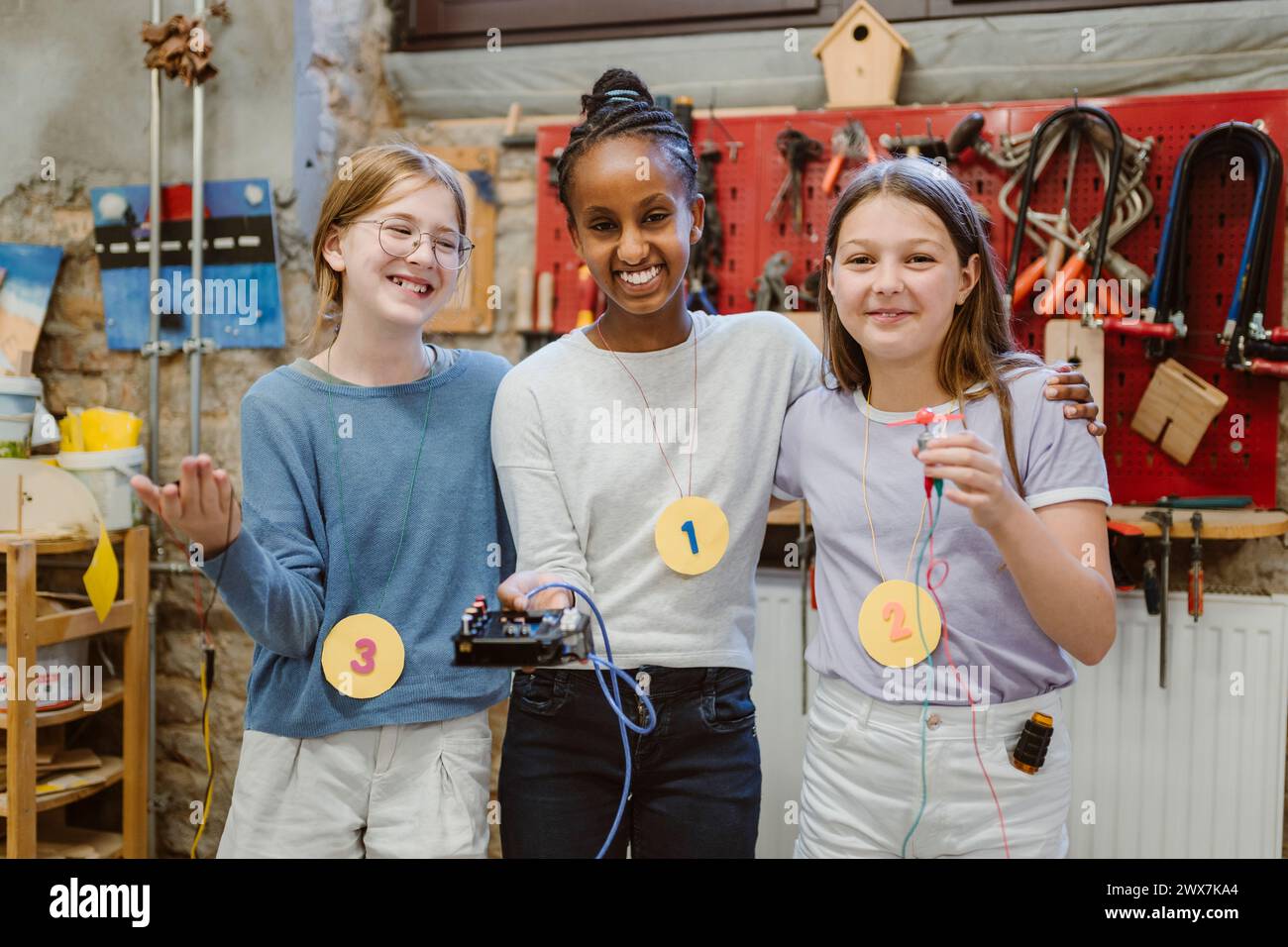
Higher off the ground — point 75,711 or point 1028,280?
point 1028,280

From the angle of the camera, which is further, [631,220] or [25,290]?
[25,290]

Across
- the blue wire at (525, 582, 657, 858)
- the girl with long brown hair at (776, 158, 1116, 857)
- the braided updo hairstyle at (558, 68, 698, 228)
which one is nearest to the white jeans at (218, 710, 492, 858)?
the blue wire at (525, 582, 657, 858)

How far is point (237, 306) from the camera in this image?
2.52 meters

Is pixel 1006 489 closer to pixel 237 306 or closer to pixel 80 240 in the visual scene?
pixel 237 306

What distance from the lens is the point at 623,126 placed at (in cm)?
133

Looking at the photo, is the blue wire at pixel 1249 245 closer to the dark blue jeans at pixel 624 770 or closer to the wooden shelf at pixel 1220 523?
the wooden shelf at pixel 1220 523

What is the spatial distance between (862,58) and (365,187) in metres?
1.42

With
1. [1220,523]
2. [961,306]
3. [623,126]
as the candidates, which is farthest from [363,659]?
[1220,523]

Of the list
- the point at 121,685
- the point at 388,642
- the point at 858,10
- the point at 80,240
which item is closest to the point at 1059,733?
the point at 388,642

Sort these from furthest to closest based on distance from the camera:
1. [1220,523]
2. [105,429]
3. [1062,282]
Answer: [105,429] < [1062,282] < [1220,523]

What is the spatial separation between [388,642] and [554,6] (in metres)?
1.97

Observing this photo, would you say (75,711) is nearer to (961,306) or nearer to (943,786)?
(943,786)

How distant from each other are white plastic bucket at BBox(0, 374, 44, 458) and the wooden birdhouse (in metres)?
1.96

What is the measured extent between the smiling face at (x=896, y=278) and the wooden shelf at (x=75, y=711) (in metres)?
1.90
